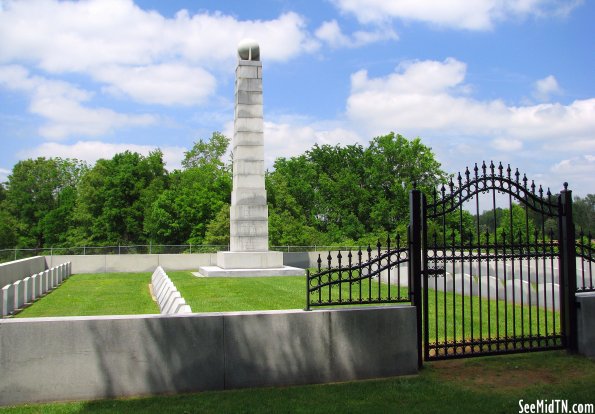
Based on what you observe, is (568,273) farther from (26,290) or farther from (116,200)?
(116,200)

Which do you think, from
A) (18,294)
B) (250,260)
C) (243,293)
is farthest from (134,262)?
(243,293)

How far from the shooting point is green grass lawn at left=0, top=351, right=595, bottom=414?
18.3ft

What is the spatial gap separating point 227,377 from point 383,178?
Answer: 45596 mm

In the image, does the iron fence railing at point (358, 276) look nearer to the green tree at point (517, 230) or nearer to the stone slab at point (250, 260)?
the green tree at point (517, 230)

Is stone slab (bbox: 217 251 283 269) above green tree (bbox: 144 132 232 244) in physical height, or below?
below

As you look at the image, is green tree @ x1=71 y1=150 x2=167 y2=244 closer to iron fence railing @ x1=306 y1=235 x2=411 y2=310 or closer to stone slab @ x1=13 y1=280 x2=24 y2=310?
stone slab @ x1=13 y1=280 x2=24 y2=310

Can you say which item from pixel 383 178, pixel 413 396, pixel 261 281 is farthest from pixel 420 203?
pixel 383 178

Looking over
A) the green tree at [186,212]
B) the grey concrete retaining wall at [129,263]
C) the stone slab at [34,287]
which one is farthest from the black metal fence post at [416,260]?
the green tree at [186,212]

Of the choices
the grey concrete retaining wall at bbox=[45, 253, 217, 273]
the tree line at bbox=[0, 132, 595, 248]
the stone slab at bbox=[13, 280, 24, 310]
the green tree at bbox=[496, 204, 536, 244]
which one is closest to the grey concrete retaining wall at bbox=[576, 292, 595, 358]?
the green tree at bbox=[496, 204, 536, 244]

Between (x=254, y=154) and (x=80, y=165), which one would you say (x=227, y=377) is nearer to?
(x=254, y=154)

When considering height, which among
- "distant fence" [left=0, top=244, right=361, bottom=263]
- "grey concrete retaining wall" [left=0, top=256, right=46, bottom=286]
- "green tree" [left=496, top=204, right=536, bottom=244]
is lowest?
"grey concrete retaining wall" [left=0, top=256, right=46, bottom=286]

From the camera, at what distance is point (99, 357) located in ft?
19.6

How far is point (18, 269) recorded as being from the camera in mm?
19547

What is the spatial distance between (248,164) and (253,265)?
4168 mm
